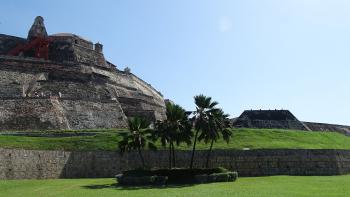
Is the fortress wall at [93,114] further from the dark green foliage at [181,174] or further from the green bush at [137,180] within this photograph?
the green bush at [137,180]

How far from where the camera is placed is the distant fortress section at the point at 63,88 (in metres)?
44.3

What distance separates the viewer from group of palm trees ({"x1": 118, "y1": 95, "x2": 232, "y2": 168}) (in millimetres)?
32594

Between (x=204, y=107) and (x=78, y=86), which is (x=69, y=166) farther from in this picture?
(x=78, y=86)

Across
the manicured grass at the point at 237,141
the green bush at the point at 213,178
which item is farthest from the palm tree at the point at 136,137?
the manicured grass at the point at 237,141

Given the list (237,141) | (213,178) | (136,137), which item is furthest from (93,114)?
(213,178)

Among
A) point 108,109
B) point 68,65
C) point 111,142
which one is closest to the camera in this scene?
point 111,142

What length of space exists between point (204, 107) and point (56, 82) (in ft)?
75.8

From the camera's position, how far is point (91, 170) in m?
35.8

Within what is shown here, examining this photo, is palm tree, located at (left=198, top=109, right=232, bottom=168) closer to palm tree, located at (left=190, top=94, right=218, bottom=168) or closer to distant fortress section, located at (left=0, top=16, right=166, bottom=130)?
palm tree, located at (left=190, top=94, right=218, bottom=168)

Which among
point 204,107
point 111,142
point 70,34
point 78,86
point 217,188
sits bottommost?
point 217,188

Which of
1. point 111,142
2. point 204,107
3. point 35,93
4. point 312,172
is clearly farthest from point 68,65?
point 312,172

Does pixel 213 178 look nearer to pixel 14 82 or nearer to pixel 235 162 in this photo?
pixel 235 162

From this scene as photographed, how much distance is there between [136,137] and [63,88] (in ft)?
72.1

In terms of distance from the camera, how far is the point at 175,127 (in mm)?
33281
